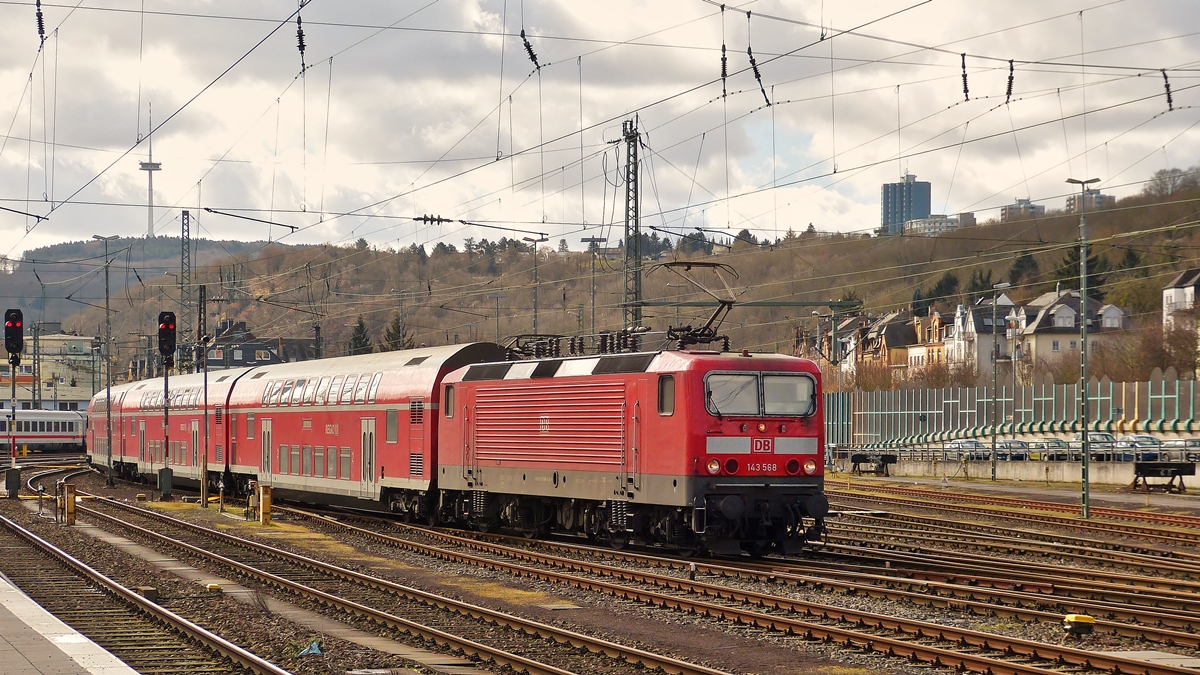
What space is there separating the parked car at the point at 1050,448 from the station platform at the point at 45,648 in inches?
1903

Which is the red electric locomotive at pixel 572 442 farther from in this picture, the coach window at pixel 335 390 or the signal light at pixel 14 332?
the signal light at pixel 14 332

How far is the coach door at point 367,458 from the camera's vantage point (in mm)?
33656

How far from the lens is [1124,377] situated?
274 feet

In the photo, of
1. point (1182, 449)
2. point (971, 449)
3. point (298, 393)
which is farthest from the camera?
point (971, 449)

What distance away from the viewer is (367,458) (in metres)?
34.0

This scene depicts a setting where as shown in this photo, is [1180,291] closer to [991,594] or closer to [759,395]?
[759,395]

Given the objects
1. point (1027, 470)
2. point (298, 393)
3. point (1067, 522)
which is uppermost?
point (298, 393)

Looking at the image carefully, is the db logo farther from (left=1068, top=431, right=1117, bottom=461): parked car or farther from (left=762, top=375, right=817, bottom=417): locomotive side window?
(left=1068, top=431, right=1117, bottom=461): parked car

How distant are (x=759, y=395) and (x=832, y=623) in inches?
286

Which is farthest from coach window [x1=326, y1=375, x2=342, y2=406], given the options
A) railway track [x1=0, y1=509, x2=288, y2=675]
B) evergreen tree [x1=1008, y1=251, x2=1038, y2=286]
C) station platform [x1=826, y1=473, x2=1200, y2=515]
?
evergreen tree [x1=1008, y1=251, x2=1038, y2=286]

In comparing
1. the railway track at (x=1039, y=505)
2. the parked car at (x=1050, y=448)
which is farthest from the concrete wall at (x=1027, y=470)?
the railway track at (x=1039, y=505)

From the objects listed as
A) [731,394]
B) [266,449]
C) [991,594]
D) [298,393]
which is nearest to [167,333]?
[298,393]

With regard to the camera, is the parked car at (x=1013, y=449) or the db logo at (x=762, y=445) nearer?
the db logo at (x=762, y=445)

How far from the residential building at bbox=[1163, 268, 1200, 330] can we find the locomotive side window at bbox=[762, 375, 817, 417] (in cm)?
7826
